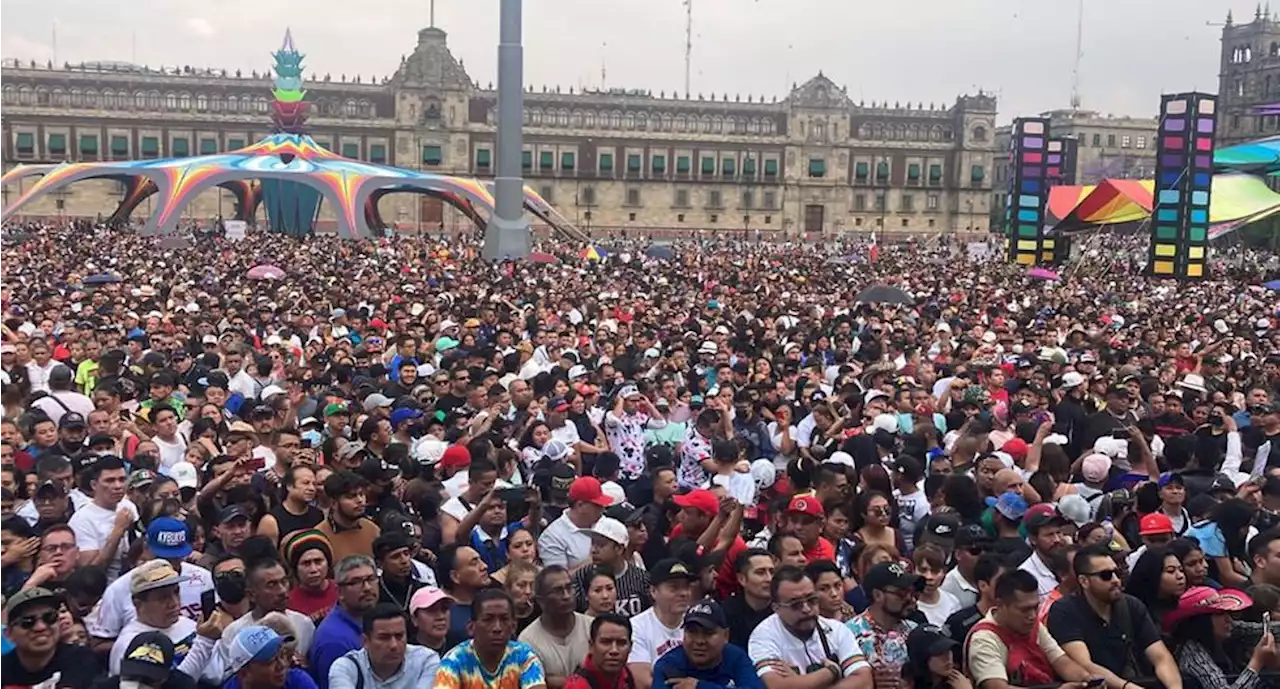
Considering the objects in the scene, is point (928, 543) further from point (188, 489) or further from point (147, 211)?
point (147, 211)

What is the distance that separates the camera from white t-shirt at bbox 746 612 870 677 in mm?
5078

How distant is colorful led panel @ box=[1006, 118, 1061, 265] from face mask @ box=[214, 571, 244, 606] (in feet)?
120

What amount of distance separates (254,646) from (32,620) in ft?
2.83

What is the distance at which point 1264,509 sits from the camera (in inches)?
297

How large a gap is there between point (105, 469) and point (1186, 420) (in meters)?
7.97

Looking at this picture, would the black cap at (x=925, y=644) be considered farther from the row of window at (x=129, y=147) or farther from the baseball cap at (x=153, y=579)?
the row of window at (x=129, y=147)

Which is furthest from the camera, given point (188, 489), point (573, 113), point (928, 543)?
point (573, 113)

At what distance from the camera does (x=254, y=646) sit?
15.2 feet

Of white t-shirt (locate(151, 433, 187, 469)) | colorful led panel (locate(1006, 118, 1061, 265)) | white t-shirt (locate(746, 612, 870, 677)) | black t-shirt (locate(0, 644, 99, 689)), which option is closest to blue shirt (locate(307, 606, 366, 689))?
black t-shirt (locate(0, 644, 99, 689))

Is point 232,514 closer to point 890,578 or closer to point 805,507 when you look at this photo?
point 805,507

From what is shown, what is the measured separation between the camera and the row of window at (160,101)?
72750 mm

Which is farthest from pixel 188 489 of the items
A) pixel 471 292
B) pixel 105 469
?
pixel 471 292

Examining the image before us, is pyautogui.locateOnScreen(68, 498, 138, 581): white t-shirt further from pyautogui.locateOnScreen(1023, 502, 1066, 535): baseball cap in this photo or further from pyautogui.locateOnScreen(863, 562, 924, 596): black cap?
pyautogui.locateOnScreen(1023, 502, 1066, 535): baseball cap

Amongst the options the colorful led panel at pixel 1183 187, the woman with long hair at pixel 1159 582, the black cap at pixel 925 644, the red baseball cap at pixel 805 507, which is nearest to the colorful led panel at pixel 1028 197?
the colorful led panel at pixel 1183 187
